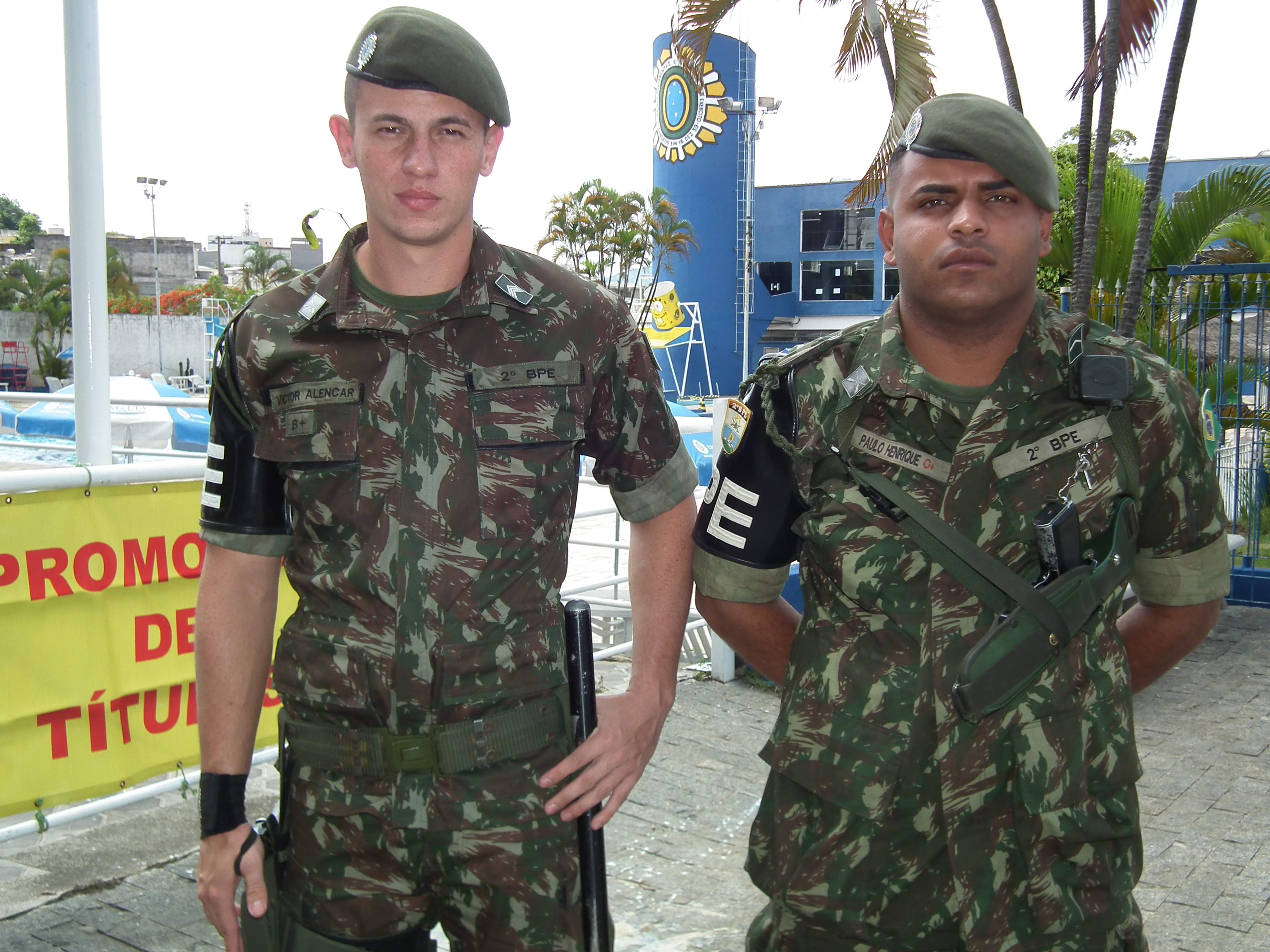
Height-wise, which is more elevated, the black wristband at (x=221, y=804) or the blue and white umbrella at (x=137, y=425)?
the blue and white umbrella at (x=137, y=425)

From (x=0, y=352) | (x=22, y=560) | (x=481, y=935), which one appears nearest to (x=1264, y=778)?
(x=481, y=935)

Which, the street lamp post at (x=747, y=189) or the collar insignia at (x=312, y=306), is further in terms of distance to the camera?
the street lamp post at (x=747, y=189)

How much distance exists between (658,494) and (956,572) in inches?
22.4

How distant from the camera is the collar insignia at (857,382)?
1960 millimetres

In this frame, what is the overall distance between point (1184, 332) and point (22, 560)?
25.3 ft

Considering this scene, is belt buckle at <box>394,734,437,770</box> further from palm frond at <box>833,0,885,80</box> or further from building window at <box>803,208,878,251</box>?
building window at <box>803,208,878,251</box>

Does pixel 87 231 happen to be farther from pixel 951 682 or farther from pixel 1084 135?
pixel 1084 135

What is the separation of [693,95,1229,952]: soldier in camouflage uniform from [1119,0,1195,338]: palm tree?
6.43m

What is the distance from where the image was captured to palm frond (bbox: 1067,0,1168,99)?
7.65 m

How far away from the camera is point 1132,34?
779cm

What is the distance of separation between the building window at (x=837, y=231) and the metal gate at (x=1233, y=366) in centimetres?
3920

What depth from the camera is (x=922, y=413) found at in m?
1.98

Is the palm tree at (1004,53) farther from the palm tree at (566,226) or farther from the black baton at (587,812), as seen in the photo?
the palm tree at (566,226)

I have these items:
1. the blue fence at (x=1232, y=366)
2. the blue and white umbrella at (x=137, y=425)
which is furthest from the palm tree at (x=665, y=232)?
the blue fence at (x=1232, y=366)
